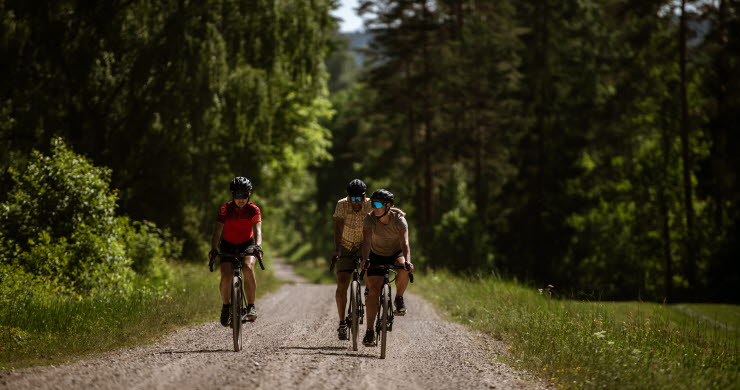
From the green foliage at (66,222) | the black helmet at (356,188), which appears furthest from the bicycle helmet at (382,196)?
the green foliage at (66,222)

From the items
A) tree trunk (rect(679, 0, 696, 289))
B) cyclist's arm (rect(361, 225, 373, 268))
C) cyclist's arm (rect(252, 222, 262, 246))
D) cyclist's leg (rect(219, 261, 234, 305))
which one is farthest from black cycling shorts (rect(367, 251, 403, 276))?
tree trunk (rect(679, 0, 696, 289))

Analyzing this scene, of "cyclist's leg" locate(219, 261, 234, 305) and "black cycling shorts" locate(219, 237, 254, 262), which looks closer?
"cyclist's leg" locate(219, 261, 234, 305)

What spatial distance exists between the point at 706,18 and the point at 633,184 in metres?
9.61

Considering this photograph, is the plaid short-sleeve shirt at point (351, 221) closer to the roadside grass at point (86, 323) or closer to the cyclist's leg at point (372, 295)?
the cyclist's leg at point (372, 295)

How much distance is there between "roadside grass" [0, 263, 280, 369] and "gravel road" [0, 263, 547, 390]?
0.49 m

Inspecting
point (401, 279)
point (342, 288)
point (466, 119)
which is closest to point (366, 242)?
point (401, 279)

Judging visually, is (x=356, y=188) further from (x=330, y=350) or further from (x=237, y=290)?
(x=330, y=350)

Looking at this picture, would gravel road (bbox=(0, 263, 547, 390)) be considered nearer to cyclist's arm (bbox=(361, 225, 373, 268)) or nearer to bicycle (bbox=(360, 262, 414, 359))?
bicycle (bbox=(360, 262, 414, 359))

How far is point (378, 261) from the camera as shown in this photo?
31.5 feet

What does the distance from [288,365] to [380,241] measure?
85.3 inches

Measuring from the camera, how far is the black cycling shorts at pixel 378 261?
9.53 m

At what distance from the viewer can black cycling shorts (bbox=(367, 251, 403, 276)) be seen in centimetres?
953

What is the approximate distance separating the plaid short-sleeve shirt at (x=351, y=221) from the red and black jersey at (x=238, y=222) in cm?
122

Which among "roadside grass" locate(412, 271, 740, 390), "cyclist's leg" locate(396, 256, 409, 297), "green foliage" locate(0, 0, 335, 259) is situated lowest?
"roadside grass" locate(412, 271, 740, 390)
